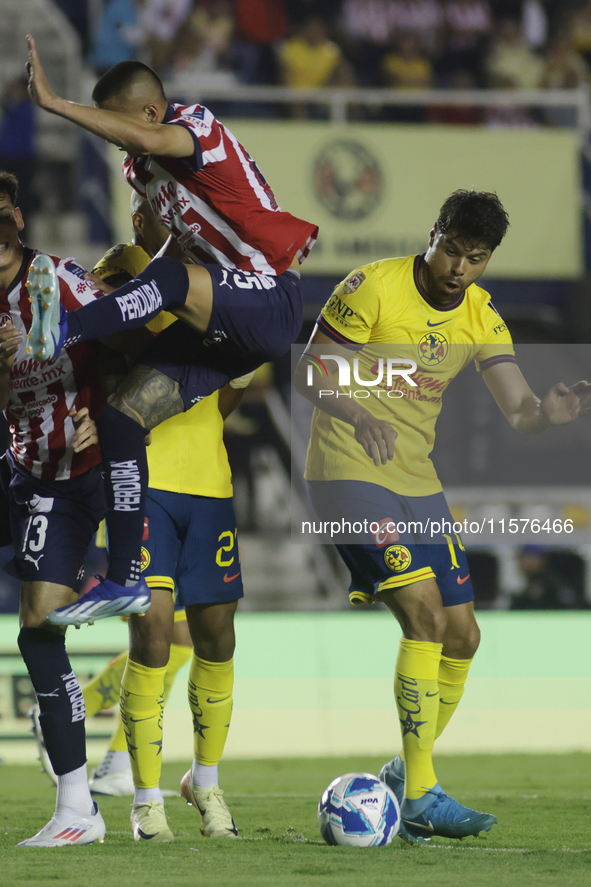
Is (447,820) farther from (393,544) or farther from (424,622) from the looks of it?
(393,544)

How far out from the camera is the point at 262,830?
15.0 ft

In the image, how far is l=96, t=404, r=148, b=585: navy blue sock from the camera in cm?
389

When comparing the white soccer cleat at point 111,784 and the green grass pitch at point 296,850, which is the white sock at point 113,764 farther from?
the green grass pitch at point 296,850

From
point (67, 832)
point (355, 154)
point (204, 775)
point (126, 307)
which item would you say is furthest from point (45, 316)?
point (355, 154)

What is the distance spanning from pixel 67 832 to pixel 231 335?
5.99 feet

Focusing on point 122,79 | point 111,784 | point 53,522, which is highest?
point 122,79

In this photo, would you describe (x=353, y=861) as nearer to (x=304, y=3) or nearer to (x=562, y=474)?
(x=562, y=474)

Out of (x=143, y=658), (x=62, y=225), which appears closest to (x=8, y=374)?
(x=143, y=658)

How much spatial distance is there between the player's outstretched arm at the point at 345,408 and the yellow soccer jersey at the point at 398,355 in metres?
0.05

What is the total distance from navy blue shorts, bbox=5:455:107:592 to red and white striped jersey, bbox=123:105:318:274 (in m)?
0.95

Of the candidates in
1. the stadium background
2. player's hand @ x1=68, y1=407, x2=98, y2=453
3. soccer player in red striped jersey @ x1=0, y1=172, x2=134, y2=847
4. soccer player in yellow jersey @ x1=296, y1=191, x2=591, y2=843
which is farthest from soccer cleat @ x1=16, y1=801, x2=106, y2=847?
the stadium background

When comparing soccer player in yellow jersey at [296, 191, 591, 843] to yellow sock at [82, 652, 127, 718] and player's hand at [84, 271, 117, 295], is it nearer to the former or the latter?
player's hand at [84, 271, 117, 295]

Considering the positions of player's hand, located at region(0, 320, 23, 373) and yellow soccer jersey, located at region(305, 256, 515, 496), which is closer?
player's hand, located at region(0, 320, 23, 373)

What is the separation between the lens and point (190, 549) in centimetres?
439
